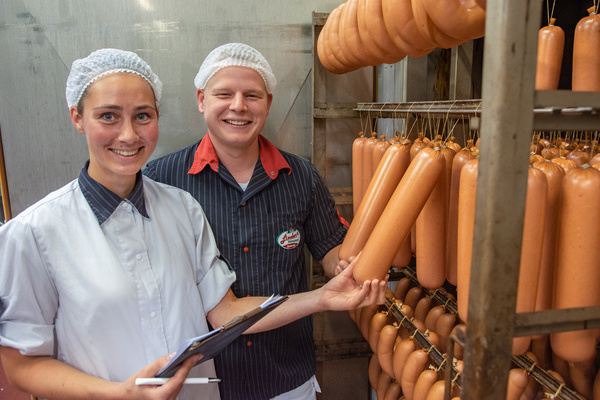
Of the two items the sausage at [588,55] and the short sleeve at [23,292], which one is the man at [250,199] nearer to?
the short sleeve at [23,292]

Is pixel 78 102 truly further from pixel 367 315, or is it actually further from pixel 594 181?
pixel 367 315

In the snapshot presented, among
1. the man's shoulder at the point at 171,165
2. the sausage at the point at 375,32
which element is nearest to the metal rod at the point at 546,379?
the sausage at the point at 375,32

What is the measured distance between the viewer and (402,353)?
83.8 inches

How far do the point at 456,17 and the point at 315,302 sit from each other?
129 centimetres

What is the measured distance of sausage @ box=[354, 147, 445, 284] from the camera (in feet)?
5.40

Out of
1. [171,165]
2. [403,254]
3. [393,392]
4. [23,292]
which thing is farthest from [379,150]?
[23,292]

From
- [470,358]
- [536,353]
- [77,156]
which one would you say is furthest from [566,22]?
[77,156]

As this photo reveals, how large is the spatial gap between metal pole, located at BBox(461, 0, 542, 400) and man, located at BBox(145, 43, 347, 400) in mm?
1143

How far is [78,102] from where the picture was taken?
153 centimetres

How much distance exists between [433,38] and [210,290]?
1397 mm

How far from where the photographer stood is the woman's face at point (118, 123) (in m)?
1.49

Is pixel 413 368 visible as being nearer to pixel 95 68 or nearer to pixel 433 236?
pixel 433 236

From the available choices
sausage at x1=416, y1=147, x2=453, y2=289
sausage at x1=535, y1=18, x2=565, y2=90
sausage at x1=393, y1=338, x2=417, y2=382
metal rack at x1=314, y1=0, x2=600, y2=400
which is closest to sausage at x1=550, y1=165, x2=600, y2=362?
metal rack at x1=314, y1=0, x2=600, y2=400

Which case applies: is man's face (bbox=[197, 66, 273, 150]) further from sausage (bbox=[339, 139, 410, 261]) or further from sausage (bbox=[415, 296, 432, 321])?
sausage (bbox=[415, 296, 432, 321])
